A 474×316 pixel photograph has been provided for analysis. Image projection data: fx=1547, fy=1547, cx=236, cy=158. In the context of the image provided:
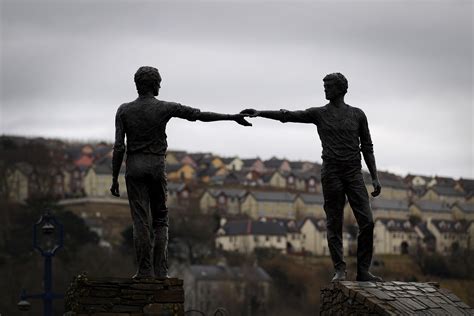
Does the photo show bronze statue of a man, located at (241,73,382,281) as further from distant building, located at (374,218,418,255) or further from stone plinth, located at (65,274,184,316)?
distant building, located at (374,218,418,255)

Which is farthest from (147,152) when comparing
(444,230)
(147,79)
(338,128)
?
(444,230)

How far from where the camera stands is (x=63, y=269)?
86000mm

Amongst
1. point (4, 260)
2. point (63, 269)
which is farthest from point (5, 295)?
point (4, 260)

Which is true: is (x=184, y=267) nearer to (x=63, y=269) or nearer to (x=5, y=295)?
(x=63, y=269)

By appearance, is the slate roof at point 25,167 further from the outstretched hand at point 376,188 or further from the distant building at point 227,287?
the outstretched hand at point 376,188

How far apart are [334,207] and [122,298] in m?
4.22

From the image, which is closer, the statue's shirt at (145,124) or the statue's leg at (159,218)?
the statue's leg at (159,218)

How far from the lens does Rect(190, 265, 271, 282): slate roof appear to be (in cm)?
12338

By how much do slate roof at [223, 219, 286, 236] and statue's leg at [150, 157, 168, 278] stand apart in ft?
459

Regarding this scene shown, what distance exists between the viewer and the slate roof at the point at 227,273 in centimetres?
12338

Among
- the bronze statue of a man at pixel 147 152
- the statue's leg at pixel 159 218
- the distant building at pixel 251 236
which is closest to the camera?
the statue's leg at pixel 159 218

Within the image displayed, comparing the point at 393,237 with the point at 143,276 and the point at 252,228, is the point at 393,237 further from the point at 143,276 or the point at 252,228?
the point at 143,276

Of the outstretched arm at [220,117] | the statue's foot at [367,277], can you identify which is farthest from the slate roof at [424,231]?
the outstretched arm at [220,117]

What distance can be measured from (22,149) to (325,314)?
139720 millimetres
